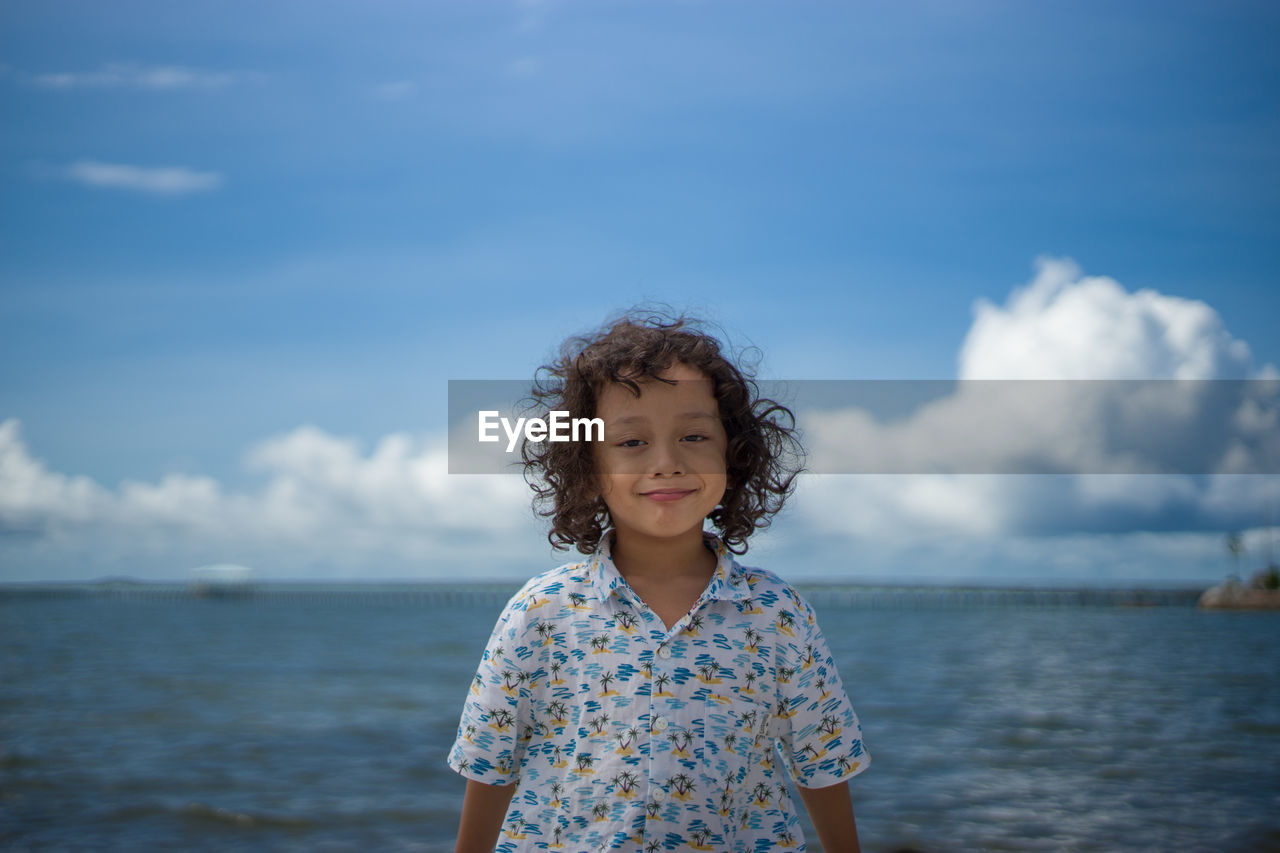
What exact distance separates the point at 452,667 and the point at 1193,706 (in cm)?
1506

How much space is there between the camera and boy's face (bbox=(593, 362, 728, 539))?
7.41 feet

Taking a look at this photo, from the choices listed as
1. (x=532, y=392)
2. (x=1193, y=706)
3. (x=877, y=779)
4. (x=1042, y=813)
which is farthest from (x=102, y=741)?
(x=1193, y=706)

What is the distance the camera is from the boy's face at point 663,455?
7.41ft

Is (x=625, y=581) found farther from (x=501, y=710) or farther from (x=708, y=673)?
(x=501, y=710)

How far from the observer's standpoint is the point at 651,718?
2096 mm

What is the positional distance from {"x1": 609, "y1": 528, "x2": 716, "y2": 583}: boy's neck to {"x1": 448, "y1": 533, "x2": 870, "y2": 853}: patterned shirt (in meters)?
0.08

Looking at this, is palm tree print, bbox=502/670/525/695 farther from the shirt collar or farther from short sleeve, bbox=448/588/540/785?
the shirt collar

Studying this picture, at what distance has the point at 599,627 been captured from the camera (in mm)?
2180

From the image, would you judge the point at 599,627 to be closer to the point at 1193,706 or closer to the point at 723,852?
the point at 723,852

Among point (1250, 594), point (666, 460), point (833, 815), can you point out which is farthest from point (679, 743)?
point (1250, 594)

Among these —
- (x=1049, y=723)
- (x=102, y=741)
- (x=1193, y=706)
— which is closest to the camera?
(x=102, y=741)

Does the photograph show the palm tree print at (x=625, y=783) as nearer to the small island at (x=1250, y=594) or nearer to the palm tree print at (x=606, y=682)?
the palm tree print at (x=606, y=682)

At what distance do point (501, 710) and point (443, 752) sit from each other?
29.5 feet

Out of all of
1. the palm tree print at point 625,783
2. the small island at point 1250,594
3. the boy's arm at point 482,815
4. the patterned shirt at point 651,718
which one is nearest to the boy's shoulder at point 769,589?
the patterned shirt at point 651,718
